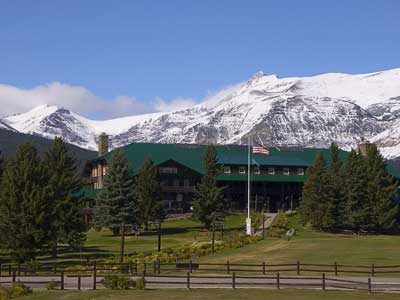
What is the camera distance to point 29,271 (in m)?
47.8

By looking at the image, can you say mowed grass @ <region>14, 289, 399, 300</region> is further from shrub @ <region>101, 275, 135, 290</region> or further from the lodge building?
the lodge building

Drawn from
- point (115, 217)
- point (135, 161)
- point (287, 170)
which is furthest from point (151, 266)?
point (287, 170)

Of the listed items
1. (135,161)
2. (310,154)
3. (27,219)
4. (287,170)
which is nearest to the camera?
(27,219)

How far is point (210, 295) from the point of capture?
3719cm

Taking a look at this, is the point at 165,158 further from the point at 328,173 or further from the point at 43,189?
the point at 43,189

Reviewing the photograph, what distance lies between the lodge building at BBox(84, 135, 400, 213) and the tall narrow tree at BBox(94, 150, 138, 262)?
2161 centimetres

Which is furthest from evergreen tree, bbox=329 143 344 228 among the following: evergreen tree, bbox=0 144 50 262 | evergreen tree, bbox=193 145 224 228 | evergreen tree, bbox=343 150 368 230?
evergreen tree, bbox=0 144 50 262

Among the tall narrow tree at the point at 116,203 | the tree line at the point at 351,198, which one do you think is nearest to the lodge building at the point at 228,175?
the tall narrow tree at the point at 116,203

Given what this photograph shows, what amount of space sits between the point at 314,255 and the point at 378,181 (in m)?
40.0

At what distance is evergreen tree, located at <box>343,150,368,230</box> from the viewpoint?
9856cm

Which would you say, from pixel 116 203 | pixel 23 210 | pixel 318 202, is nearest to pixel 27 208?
pixel 23 210

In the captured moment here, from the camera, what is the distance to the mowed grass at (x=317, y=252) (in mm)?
60688

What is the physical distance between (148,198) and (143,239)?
822cm

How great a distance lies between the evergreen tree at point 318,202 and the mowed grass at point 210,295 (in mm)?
58412
